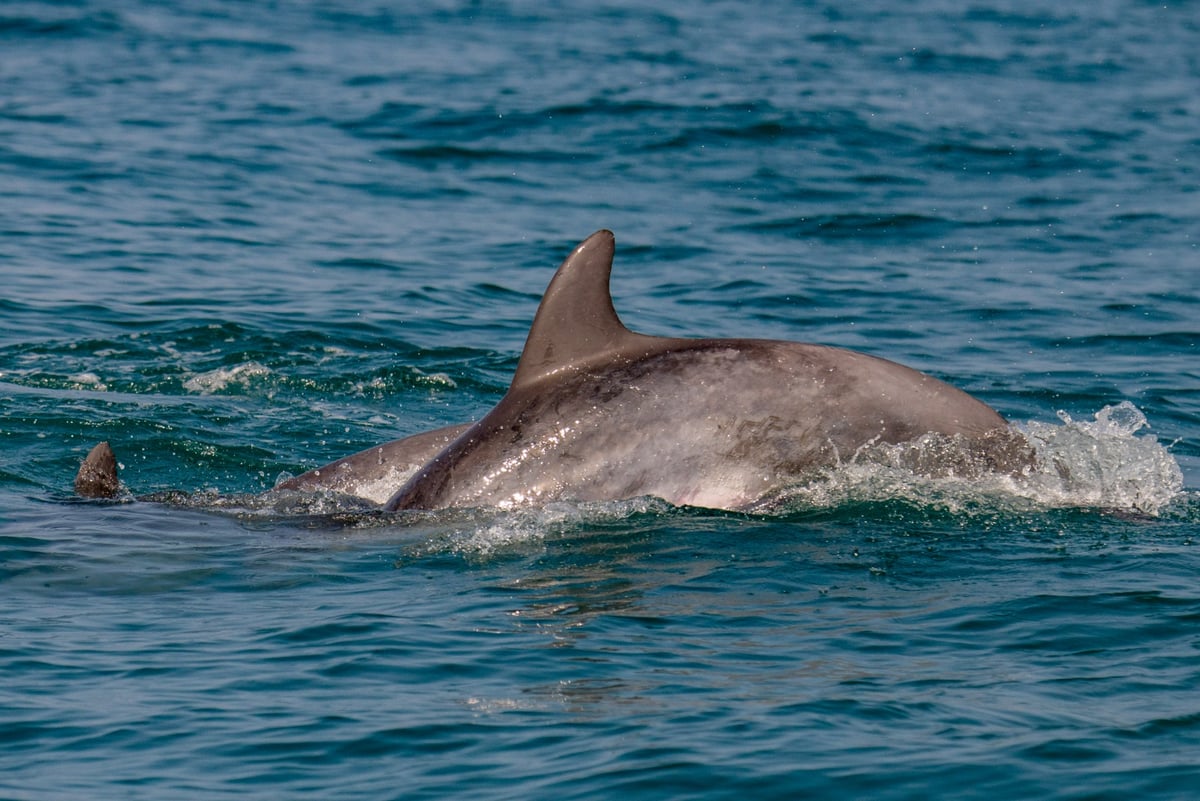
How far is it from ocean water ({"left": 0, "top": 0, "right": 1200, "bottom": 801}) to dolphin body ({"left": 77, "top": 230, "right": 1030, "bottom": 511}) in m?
0.27

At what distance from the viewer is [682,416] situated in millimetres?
11750

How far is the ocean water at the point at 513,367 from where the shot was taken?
848 centimetres

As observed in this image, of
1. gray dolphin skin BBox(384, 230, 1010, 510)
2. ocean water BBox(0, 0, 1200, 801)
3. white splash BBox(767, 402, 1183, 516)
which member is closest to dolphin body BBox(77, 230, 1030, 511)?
gray dolphin skin BBox(384, 230, 1010, 510)

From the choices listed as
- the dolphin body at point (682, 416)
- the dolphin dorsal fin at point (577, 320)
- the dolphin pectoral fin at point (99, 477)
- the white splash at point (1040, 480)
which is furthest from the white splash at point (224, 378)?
the white splash at point (1040, 480)

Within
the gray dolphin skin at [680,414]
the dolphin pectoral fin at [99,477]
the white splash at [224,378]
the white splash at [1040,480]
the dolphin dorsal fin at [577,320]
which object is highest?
the dolphin dorsal fin at [577,320]

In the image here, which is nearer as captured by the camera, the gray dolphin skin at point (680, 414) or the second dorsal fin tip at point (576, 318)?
the second dorsal fin tip at point (576, 318)

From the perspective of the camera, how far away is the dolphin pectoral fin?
1362 cm

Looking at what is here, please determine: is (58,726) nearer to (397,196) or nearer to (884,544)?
(884,544)

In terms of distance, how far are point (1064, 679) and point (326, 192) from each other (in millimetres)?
22706

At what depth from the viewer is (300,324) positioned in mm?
21859

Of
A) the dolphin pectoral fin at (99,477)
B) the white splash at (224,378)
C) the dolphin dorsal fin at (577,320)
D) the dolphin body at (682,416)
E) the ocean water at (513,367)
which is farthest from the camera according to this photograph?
the white splash at (224,378)

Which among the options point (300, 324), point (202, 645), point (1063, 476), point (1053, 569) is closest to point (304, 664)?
point (202, 645)

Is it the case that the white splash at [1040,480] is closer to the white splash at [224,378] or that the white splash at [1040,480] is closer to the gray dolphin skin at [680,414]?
the gray dolphin skin at [680,414]

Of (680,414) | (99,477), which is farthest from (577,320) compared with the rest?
(99,477)
